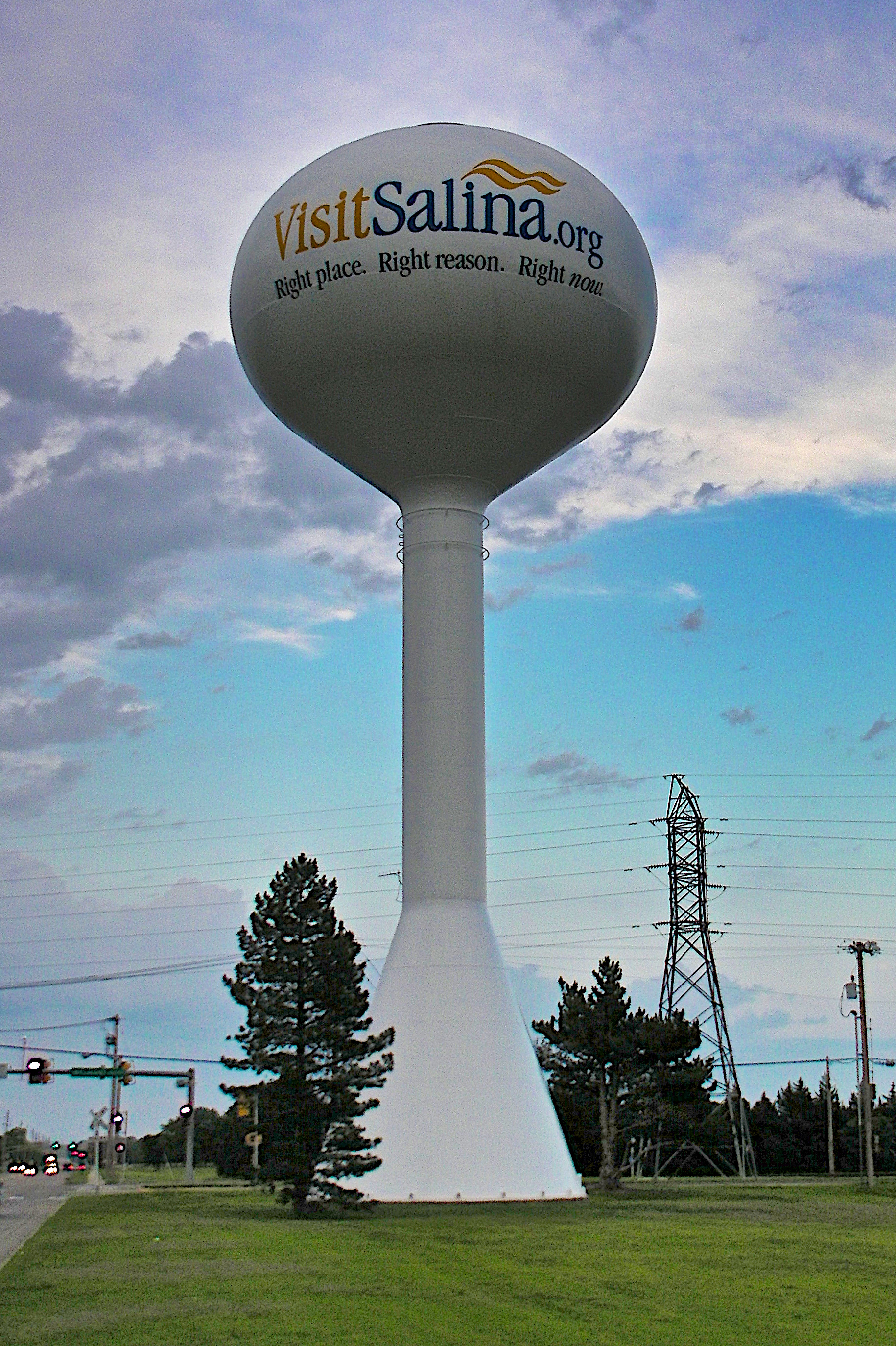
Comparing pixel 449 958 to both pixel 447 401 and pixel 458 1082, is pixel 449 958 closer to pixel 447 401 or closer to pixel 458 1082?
pixel 458 1082

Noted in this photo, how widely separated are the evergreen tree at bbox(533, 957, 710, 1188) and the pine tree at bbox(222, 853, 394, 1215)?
7473 mm

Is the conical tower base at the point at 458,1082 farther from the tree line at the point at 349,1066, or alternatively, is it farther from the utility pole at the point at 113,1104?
the utility pole at the point at 113,1104

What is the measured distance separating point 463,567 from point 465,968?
6.34 metres

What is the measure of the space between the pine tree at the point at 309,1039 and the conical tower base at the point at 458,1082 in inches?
18.1

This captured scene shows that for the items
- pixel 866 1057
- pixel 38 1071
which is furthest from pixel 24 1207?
pixel 866 1057

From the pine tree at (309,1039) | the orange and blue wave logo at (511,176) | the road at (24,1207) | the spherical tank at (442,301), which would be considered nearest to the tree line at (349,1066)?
the pine tree at (309,1039)

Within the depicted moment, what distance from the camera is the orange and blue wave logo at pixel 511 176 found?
73.6 ft

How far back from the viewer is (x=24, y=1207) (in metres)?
30.9

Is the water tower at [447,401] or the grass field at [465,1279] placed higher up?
the water tower at [447,401]

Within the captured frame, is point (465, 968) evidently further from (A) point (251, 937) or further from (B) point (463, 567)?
(B) point (463, 567)

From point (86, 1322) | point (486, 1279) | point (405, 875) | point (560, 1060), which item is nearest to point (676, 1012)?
point (560, 1060)

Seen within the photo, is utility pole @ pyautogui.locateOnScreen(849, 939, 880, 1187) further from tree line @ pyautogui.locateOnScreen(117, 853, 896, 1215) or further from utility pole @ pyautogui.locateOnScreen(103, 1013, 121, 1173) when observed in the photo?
utility pole @ pyautogui.locateOnScreen(103, 1013, 121, 1173)

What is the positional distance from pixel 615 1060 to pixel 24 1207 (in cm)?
1252

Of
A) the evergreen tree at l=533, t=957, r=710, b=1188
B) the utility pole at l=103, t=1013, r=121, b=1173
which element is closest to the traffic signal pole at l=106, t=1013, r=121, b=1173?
the utility pole at l=103, t=1013, r=121, b=1173
